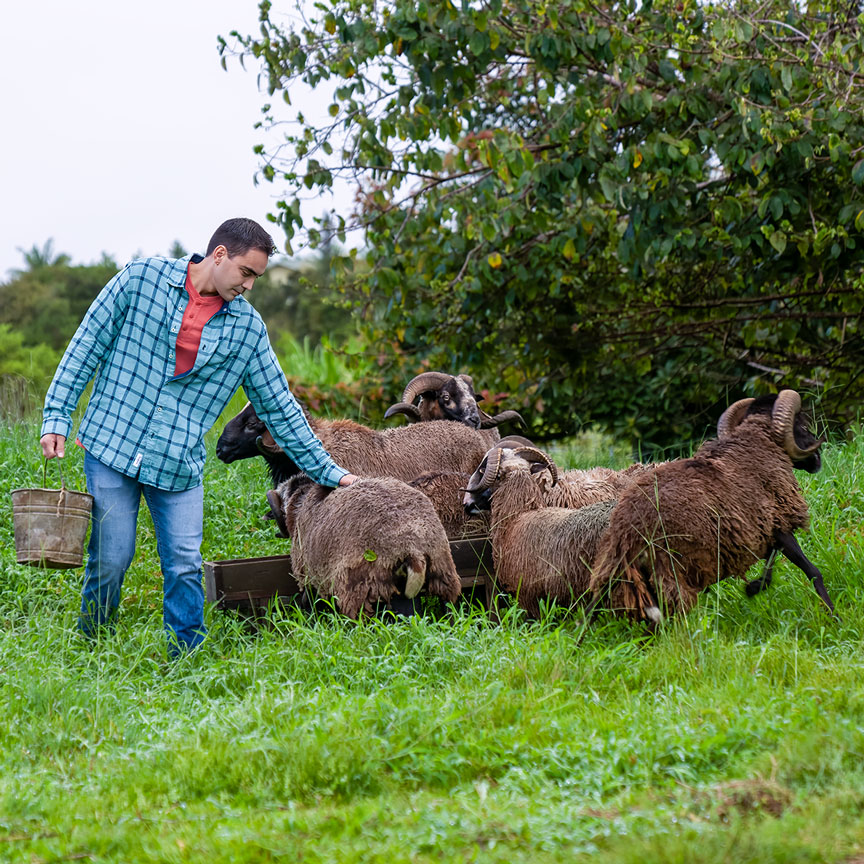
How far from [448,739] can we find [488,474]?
8.44 feet

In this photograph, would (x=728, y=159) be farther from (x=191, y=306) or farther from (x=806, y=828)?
(x=806, y=828)

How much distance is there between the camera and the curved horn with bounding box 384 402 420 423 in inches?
308

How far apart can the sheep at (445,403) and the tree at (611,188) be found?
3.41 ft

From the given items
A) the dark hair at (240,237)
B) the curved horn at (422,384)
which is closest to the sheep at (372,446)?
the curved horn at (422,384)

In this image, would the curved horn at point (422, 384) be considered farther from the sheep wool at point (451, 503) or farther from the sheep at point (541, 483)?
the sheep at point (541, 483)

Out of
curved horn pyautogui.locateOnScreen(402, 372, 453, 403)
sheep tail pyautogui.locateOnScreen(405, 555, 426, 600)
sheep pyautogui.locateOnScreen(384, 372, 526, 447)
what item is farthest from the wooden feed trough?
curved horn pyautogui.locateOnScreen(402, 372, 453, 403)

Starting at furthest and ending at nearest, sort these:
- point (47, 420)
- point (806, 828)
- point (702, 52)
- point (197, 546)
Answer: point (702, 52), point (197, 546), point (47, 420), point (806, 828)

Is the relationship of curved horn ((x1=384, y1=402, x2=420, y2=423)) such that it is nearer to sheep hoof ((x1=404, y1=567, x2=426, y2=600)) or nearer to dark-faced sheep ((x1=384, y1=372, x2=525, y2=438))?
dark-faced sheep ((x1=384, y1=372, x2=525, y2=438))

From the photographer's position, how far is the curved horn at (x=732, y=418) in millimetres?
5438

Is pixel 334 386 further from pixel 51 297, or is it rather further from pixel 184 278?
pixel 51 297

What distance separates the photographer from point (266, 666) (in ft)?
16.2

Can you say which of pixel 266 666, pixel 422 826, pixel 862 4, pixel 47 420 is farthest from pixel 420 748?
pixel 862 4

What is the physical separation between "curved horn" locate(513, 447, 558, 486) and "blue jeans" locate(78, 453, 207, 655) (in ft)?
7.16

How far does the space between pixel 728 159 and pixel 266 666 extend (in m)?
5.12
